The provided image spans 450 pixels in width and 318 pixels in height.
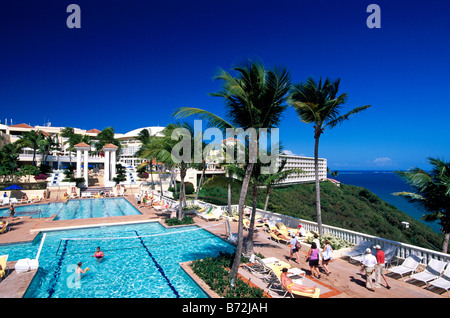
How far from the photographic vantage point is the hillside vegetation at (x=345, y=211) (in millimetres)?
31578

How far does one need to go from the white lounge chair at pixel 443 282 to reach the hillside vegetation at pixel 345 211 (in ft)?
52.1

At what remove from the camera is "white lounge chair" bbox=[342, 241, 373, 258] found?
984 cm

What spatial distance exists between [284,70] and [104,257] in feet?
33.2

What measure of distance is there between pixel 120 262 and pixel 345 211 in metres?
40.8

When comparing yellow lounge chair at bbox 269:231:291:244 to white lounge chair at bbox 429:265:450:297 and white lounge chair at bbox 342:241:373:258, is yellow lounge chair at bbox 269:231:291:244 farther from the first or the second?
white lounge chair at bbox 429:265:450:297

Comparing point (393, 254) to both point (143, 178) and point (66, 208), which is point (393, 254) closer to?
point (66, 208)

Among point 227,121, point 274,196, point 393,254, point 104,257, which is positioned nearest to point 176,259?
point 104,257

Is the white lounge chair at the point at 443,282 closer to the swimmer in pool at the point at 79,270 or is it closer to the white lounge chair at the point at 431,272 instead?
the white lounge chair at the point at 431,272

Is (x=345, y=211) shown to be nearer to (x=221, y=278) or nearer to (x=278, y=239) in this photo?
(x=278, y=239)

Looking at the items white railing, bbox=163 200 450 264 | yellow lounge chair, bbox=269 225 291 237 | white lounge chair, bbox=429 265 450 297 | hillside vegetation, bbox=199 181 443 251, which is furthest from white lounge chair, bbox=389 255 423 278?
hillside vegetation, bbox=199 181 443 251

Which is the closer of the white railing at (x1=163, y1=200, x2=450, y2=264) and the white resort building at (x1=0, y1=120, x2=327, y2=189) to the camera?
the white railing at (x1=163, y1=200, x2=450, y2=264)

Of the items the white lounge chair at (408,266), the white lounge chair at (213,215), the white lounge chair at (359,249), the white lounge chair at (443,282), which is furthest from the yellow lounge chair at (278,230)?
the white lounge chair at (443,282)

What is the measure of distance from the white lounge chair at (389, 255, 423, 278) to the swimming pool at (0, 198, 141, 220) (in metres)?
18.1

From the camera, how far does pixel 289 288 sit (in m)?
6.89
